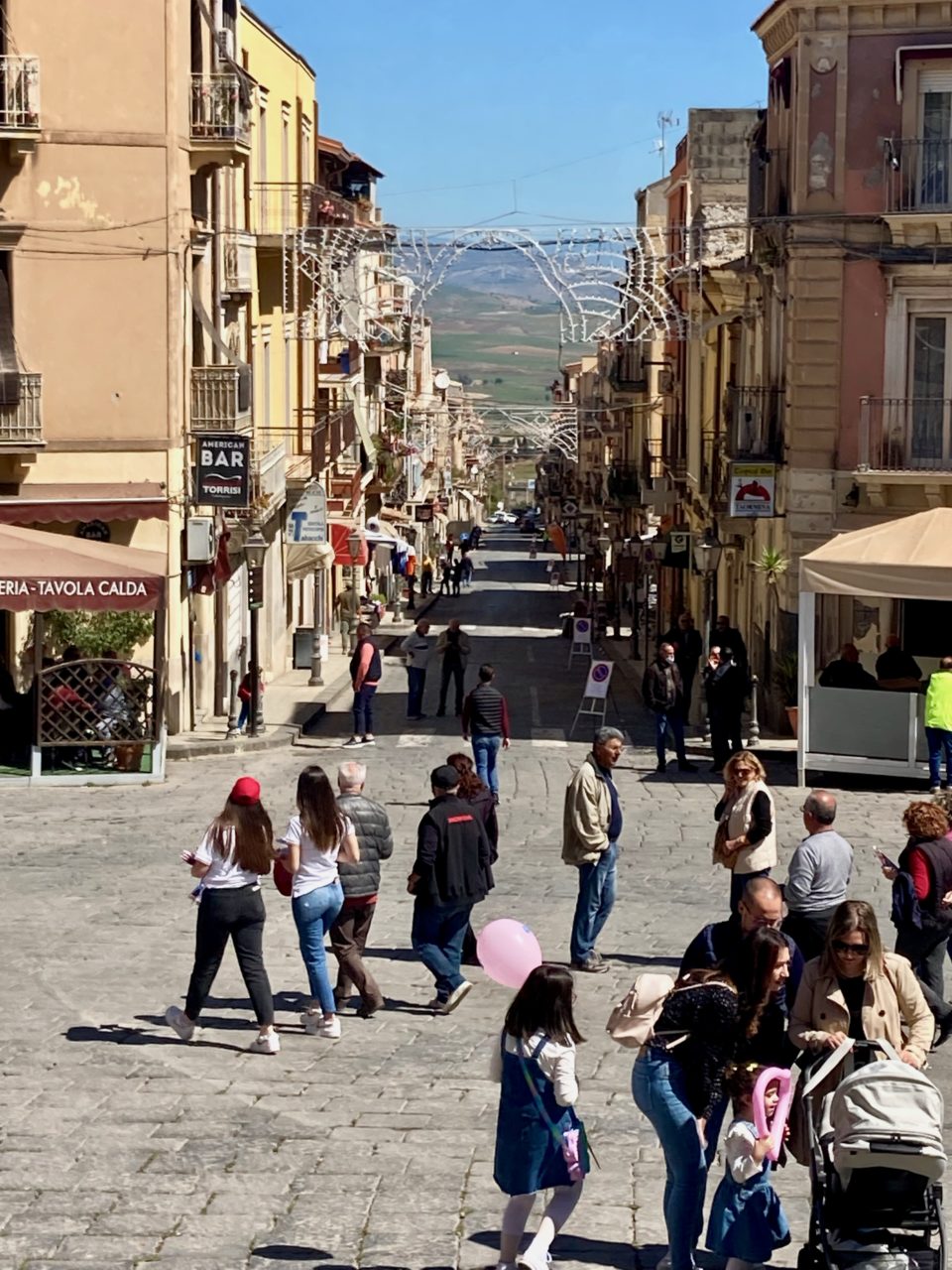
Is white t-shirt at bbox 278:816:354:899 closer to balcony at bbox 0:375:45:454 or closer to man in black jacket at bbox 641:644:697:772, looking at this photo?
man in black jacket at bbox 641:644:697:772

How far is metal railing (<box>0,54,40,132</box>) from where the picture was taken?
87.0ft

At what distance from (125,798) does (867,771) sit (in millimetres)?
8083

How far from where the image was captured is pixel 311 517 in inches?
1487

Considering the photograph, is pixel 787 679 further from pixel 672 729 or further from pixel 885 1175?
pixel 885 1175

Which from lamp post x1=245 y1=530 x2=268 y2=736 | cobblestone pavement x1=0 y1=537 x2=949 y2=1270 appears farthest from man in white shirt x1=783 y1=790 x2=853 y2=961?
lamp post x1=245 y1=530 x2=268 y2=736

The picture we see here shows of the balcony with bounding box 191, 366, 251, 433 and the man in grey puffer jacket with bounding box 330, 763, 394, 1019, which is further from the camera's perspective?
the balcony with bounding box 191, 366, 251, 433

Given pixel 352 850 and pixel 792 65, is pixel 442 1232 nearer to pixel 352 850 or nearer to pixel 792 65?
pixel 352 850

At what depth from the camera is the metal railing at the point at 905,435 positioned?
90.9ft

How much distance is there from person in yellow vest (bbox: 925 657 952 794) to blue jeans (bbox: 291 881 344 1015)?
11599mm

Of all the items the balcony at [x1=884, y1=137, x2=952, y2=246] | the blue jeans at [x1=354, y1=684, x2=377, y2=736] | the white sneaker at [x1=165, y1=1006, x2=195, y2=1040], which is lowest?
the blue jeans at [x1=354, y1=684, x2=377, y2=736]

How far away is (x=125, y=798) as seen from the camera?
898 inches

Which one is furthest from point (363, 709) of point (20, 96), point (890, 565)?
point (20, 96)

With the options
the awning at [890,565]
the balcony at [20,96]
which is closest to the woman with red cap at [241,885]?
the awning at [890,565]

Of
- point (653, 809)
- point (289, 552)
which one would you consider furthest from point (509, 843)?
point (289, 552)
